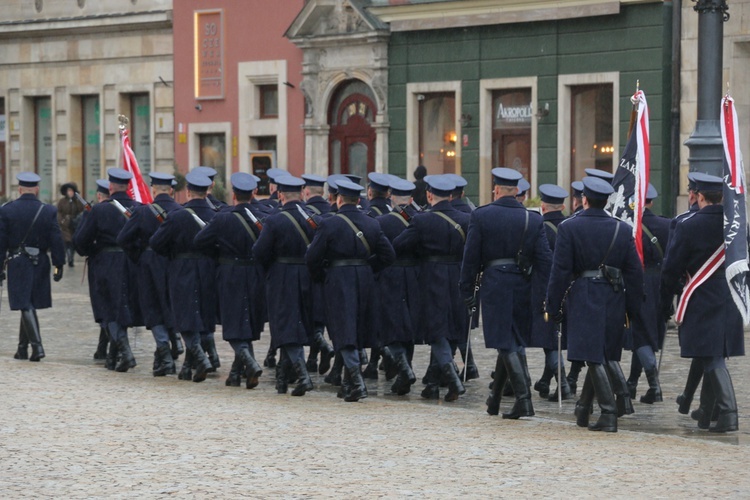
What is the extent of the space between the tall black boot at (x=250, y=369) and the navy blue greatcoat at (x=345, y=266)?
2.89 ft

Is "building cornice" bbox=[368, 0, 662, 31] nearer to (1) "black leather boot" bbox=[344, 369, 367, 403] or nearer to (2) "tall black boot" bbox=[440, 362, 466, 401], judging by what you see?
(2) "tall black boot" bbox=[440, 362, 466, 401]

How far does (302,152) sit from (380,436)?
23.1 metres

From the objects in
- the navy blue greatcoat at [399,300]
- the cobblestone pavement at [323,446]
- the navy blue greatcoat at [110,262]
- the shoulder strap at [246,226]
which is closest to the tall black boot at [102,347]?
the navy blue greatcoat at [110,262]

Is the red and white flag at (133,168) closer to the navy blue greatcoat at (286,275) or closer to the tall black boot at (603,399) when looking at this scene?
the navy blue greatcoat at (286,275)

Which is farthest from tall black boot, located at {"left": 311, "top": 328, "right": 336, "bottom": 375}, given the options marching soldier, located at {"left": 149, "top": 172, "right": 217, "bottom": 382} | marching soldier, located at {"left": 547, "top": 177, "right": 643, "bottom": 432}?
marching soldier, located at {"left": 547, "top": 177, "right": 643, "bottom": 432}

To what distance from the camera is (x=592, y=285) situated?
42.0 ft

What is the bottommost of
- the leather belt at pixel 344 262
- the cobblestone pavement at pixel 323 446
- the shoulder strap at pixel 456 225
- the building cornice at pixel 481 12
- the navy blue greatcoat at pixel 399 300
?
the cobblestone pavement at pixel 323 446

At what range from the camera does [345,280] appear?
1484cm

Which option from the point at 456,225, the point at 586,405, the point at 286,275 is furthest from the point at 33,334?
the point at 586,405

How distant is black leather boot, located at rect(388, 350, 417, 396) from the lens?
599 inches

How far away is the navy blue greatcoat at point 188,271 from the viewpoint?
16.2 m

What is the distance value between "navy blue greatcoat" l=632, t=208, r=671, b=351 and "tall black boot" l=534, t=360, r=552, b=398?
39.6 inches

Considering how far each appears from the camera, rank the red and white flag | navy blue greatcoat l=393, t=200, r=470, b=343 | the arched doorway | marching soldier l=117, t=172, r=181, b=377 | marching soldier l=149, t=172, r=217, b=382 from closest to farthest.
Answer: navy blue greatcoat l=393, t=200, r=470, b=343, marching soldier l=149, t=172, r=217, b=382, marching soldier l=117, t=172, r=181, b=377, the red and white flag, the arched doorway

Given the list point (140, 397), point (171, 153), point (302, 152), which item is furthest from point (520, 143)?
point (140, 397)
